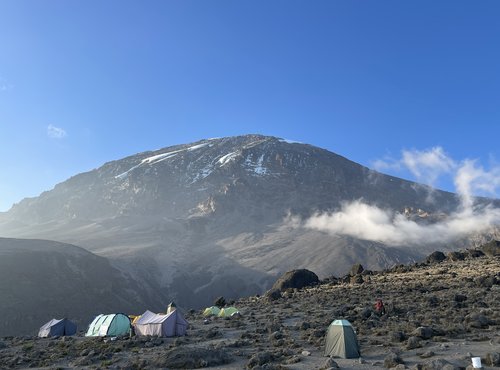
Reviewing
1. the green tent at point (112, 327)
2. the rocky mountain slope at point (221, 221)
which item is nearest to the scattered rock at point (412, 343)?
the green tent at point (112, 327)

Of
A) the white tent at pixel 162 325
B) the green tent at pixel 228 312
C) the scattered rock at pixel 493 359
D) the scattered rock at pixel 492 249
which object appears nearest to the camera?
the scattered rock at pixel 493 359

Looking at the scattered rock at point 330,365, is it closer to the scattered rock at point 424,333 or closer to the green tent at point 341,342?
the green tent at point 341,342

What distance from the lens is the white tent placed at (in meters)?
25.4

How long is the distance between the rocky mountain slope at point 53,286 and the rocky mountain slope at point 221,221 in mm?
9387

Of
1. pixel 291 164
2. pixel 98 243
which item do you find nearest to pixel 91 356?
pixel 98 243

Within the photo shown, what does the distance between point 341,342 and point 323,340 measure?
3.12 meters

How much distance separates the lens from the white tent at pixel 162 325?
2541 cm

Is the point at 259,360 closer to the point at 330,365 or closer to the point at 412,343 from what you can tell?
the point at 330,365

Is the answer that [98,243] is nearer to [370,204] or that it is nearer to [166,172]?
[166,172]

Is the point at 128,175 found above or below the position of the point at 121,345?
above

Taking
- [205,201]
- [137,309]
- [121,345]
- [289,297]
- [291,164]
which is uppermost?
[291,164]

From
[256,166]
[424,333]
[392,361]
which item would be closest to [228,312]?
[424,333]

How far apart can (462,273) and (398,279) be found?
19.4ft

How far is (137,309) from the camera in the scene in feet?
252
